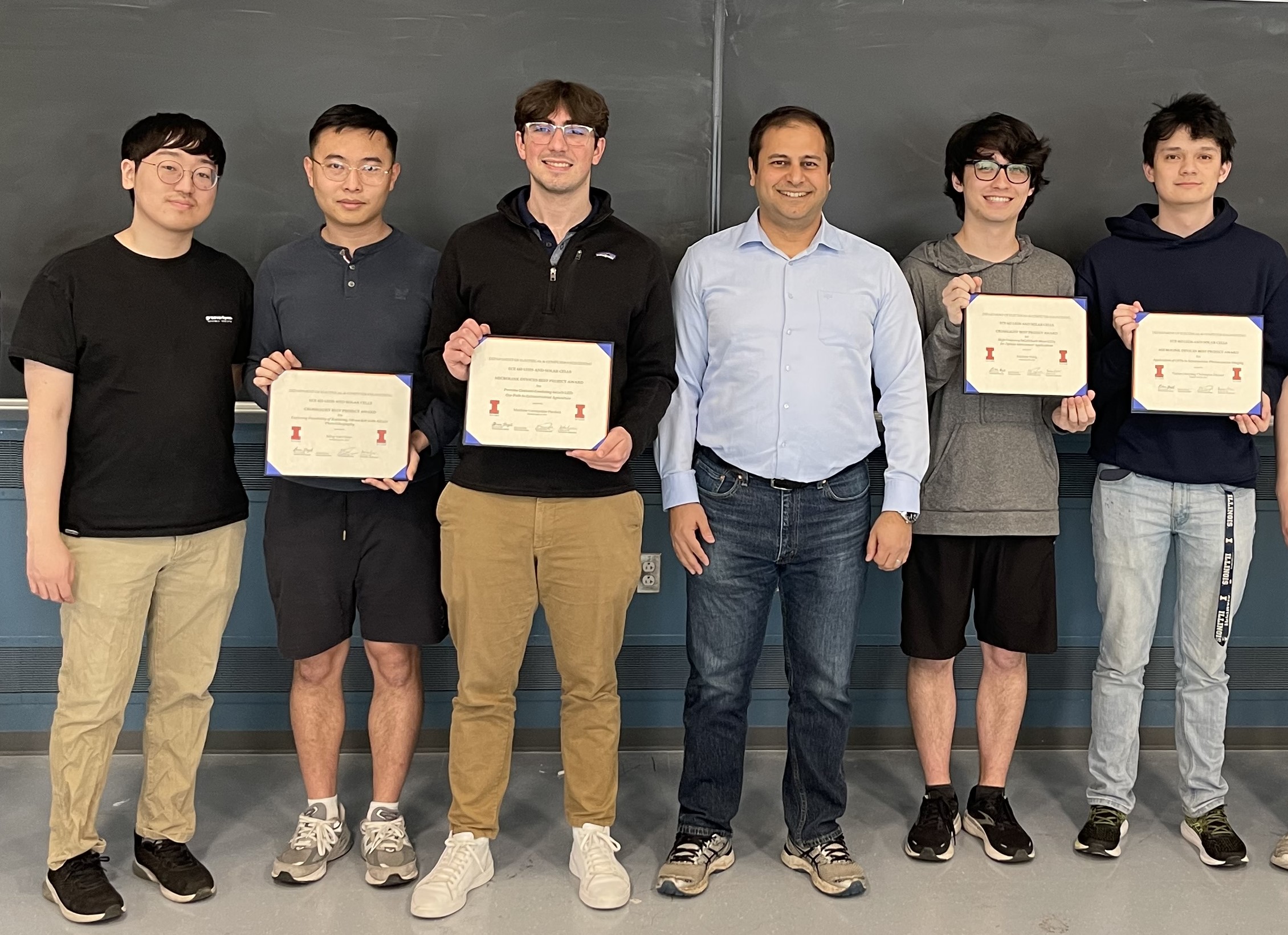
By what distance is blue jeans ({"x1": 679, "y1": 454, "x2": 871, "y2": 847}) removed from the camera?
2479mm

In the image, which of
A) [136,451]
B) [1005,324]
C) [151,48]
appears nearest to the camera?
[136,451]

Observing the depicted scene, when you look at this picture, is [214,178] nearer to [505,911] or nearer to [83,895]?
[83,895]

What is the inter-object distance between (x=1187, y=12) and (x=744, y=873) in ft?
8.72

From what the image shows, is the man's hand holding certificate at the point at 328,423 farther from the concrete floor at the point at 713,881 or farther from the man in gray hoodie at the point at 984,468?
the man in gray hoodie at the point at 984,468

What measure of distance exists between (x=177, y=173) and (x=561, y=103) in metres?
0.84

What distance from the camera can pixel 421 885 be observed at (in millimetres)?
2467

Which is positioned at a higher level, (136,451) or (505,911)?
(136,451)

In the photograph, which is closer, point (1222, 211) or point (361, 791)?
point (1222, 211)

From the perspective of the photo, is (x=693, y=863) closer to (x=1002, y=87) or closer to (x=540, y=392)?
(x=540, y=392)

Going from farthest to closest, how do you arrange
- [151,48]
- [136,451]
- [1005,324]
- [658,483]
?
[658,483], [151,48], [1005,324], [136,451]

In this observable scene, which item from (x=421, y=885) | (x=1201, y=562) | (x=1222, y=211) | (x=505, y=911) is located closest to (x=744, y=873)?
(x=505, y=911)

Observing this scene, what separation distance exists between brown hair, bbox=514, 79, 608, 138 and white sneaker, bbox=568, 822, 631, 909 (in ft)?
5.27

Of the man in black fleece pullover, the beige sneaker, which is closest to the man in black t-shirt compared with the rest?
the man in black fleece pullover

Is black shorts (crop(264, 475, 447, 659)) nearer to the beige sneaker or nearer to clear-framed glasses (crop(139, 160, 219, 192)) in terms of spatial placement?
clear-framed glasses (crop(139, 160, 219, 192))
